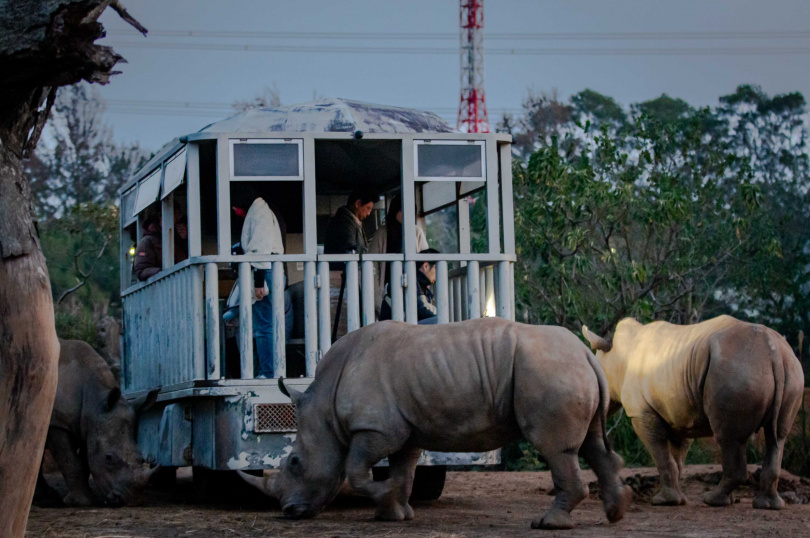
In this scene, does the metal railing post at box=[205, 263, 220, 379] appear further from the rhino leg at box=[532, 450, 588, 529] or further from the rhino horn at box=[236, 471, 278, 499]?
the rhino leg at box=[532, 450, 588, 529]

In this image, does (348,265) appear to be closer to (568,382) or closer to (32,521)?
(568,382)

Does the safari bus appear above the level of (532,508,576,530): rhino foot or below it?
above

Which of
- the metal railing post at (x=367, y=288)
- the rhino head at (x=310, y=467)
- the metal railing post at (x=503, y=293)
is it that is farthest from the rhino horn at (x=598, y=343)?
the rhino head at (x=310, y=467)

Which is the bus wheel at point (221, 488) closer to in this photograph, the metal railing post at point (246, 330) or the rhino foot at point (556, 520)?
the metal railing post at point (246, 330)

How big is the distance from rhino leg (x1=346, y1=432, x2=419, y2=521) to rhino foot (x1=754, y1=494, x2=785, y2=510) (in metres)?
2.66

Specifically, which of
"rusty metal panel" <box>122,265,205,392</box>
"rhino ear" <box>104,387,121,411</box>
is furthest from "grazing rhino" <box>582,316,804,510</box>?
"rhino ear" <box>104,387,121,411</box>

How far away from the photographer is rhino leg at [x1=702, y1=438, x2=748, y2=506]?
8.65 m

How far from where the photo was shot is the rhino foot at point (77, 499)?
9.30 m

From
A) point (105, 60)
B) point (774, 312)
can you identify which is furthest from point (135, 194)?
point (774, 312)

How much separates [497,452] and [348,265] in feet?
5.78

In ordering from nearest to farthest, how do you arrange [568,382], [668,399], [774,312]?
[568,382] < [668,399] < [774,312]

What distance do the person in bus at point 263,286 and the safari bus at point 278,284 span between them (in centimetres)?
8

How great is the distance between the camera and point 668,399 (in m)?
9.28

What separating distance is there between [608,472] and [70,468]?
4.47 m
